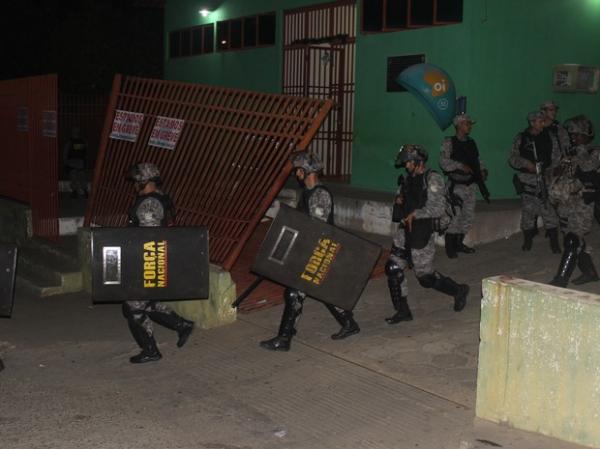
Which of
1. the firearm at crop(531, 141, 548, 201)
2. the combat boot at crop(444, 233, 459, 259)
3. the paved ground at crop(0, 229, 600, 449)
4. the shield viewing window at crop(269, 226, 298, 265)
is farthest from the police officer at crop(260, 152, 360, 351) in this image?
the firearm at crop(531, 141, 548, 201)

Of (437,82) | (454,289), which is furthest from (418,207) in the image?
(437,82)

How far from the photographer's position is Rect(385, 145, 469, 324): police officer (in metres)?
7.02

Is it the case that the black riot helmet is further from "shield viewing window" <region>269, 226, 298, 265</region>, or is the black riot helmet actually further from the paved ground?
the paved ground

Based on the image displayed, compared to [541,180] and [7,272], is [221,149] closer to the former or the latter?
[7,272]

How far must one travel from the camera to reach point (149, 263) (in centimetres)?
660

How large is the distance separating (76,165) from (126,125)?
649 centimetres

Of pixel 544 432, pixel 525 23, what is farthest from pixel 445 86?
pixel 544 432

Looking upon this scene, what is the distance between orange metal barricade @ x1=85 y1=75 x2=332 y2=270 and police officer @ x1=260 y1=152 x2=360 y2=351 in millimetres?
546

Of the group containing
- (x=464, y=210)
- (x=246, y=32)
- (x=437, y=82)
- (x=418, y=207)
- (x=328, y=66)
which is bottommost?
(x=464, y=210)

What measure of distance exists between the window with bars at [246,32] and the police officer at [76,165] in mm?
3640

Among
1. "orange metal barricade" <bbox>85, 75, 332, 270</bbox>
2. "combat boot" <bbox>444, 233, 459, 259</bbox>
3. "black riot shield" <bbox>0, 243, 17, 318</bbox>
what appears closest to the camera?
"black riot shield" <bbox>0, 243, 17, 318</bbox>

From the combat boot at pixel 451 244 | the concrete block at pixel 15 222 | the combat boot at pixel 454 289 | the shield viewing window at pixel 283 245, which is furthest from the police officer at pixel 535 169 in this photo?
the concrete block at pixel 15 222

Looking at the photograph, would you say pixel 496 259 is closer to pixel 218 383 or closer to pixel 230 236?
pixel 230 236

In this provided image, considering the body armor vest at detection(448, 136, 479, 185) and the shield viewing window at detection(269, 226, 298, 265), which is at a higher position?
the body armor vest at detection(448, 136, 479, 185)
